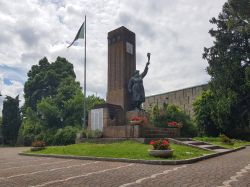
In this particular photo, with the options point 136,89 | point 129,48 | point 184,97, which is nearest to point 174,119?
point 136,89

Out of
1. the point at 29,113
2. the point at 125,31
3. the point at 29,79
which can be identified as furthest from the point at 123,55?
the point at 29,79

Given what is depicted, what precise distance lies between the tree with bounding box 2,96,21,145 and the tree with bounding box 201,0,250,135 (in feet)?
89.1

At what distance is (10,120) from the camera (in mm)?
44562

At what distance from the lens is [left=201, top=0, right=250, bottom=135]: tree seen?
3334 centimetres

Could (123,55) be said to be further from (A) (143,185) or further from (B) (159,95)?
(B) (159,95)

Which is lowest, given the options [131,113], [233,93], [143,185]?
[143,185]

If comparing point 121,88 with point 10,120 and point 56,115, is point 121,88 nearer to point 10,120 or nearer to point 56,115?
point 56,115

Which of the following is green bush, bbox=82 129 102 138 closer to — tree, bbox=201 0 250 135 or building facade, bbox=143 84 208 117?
tree, bbox=201 0 250 135

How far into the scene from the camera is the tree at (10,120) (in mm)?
44000

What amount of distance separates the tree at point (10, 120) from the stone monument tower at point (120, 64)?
25.1 m

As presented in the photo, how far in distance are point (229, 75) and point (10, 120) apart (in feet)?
98.3

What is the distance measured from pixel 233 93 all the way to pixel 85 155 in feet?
72.5

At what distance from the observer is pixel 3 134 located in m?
44.2

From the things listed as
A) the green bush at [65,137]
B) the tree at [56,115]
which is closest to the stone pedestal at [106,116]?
the green bush at [65,137]
